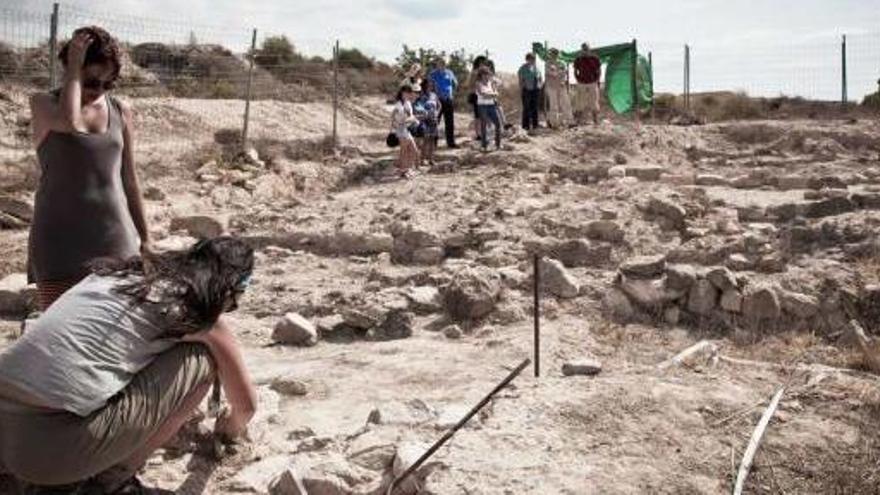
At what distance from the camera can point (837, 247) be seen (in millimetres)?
8297

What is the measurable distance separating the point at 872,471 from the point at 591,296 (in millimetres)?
3593

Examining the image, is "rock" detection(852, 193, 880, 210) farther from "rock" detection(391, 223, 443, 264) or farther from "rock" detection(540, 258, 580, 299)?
"rock" detection(391, 223, 443, 264)

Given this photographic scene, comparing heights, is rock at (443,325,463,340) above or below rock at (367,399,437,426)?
above

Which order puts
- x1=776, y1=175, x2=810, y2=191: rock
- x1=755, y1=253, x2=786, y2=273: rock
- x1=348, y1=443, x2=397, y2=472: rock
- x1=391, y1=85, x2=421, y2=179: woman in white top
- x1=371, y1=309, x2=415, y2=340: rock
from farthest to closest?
x1=391, y1=85, x2=421, y2=179: woman in white top, x1=776, y1=175, x2=810, y2=191: rock, x1=755, y1=253, x2=786, y2=273: rock, x1=371, y1=309, x2=415, y2=340: rock, x1=348, y1=443, x2=397, y2=472: rock

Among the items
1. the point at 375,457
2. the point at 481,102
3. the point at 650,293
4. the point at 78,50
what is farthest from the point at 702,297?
the point at 481,102

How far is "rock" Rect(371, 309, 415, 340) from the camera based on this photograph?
6.91 metres

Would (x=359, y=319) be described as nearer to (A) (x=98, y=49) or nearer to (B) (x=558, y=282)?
(B) (x=558, y=282)

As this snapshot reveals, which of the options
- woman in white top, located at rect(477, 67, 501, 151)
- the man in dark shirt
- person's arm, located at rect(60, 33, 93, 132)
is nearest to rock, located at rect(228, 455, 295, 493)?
person's arm, located at rect(60, 33, 93, 132)

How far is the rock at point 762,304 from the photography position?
7.03m

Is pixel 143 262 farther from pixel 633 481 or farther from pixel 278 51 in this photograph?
pixel 278 51

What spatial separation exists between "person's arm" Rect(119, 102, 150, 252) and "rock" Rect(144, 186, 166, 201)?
7.36m

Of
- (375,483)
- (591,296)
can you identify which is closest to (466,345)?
(591,296)

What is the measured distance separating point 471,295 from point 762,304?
2.27 meters

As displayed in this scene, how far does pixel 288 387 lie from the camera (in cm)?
522
